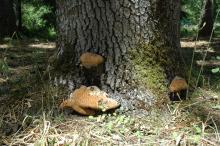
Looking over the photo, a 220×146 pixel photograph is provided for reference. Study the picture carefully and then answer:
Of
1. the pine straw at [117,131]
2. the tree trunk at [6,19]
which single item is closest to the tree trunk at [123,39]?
the pine straw at [117,131]

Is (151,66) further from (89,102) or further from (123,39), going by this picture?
(89,102)

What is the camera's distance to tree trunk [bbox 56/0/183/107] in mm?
3650

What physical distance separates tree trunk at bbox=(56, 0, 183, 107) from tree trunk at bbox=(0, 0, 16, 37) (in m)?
8.84

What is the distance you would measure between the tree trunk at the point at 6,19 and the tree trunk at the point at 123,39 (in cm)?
884

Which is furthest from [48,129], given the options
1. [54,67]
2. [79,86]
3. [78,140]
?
[54,67]

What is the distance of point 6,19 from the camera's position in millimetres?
12320

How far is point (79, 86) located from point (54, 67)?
407 millimetres

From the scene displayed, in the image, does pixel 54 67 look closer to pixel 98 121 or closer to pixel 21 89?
pixel 21 89

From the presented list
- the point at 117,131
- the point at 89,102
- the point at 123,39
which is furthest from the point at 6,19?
the point at 117,131

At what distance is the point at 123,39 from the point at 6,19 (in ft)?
30.8

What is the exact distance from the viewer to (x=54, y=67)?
3982 mm

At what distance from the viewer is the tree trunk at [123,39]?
3.65 metres

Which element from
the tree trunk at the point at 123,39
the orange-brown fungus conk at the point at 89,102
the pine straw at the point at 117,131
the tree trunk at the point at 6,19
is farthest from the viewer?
the tree trunk at the point at 6,19

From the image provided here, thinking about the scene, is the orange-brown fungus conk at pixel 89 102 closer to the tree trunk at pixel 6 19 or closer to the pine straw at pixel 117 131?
the pine straw at pixel 117 131
